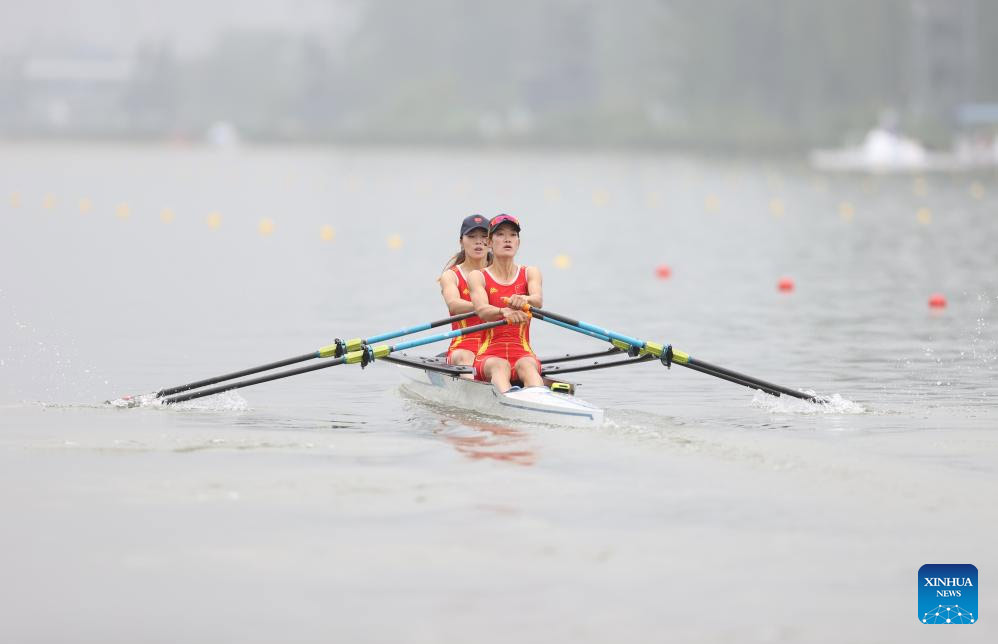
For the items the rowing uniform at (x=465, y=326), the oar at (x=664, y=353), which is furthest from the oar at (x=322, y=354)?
the oar at (x=664, y=353)

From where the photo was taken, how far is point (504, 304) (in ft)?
54.2

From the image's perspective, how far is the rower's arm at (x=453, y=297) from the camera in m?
16.9

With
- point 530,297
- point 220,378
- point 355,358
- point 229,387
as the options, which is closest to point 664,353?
point 530,297

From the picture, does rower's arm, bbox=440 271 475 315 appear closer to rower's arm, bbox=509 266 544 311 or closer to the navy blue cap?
the navy blue cap

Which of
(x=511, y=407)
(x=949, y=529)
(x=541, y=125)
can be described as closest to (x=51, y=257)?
(x=511, y=407)

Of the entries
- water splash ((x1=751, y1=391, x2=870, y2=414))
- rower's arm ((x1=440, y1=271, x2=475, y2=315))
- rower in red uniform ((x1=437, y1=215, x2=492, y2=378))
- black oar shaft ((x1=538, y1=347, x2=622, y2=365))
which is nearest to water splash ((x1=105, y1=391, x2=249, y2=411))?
rower in red uniform ((x1=437, y1=215, x2=492, y2=378))

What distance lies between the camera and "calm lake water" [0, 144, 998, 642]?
1037 cm

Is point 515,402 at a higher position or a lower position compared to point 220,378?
lower

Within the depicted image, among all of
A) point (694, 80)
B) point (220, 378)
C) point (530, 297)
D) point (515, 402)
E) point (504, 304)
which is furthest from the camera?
point (694, 80)

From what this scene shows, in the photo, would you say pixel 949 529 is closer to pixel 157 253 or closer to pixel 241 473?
pixel 241 473

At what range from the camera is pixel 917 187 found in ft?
224

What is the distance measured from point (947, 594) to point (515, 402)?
5.76 metres

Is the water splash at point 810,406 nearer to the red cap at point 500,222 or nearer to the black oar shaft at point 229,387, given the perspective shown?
the red cap at point 500,222

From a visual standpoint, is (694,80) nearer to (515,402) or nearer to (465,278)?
(465,278)
